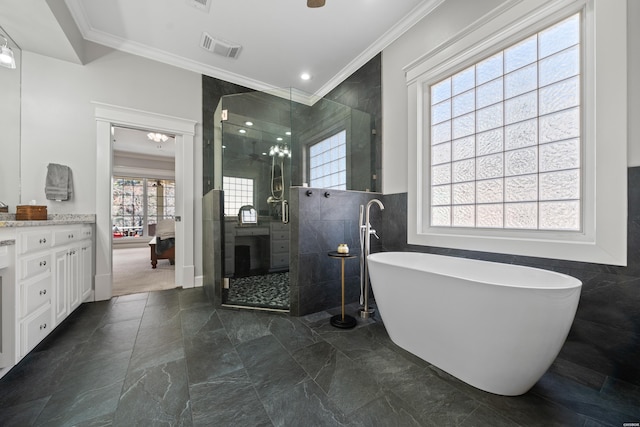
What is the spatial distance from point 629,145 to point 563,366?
131cm

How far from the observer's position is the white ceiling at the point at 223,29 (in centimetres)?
219

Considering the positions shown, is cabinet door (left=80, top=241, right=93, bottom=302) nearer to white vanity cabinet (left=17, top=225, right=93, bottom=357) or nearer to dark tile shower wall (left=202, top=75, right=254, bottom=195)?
white vanity cabinet (left=17, top=225, right=93, bottom=357)

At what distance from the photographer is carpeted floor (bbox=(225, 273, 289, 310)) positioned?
2.50m

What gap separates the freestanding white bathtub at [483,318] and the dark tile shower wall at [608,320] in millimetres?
260

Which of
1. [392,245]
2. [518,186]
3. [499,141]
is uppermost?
[499,141]

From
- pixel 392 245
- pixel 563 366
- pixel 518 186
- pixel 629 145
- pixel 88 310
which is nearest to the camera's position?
pixel 629 145

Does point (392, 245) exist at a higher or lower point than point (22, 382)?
higher

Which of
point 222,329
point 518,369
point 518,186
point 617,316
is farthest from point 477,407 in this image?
point 222,329

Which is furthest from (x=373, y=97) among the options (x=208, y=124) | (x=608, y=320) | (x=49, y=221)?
(x=49, y=221)

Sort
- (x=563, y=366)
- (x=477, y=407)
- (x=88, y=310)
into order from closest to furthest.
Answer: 1. (x=477, y=407)
2. (x=563, y=366)
3. (x=88, y=310)

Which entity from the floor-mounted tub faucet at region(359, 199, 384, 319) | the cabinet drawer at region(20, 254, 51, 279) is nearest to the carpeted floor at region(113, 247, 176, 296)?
the cabinet drawer at region(20, 254, 51, 279)

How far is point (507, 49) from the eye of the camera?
71.1 inches

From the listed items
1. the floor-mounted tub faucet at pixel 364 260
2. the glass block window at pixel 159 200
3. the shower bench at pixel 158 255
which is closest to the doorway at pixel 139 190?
the glass block window at pixel 159 200

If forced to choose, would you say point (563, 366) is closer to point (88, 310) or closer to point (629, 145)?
point (629, 145)
